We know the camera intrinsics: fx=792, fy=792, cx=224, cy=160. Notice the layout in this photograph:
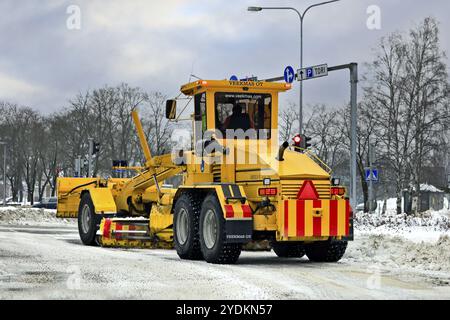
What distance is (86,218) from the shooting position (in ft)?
69.1

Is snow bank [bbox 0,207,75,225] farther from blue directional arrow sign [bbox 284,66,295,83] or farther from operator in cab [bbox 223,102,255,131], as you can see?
operator in cab [bbox 223,102,255,131]

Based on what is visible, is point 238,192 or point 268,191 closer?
point 268,191

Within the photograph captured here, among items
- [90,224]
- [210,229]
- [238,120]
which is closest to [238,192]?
[210,229]

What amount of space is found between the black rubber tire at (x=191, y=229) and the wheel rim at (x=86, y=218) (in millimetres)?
5293

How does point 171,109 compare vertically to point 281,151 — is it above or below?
above

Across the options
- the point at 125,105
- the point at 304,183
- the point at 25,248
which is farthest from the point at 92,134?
the point at 304,183

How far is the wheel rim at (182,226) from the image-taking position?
629 inches

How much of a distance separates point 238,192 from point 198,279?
10.2ft

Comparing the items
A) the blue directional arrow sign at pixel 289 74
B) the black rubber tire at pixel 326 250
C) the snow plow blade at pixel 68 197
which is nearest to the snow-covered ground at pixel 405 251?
the black rubber tire at pixel 326 250

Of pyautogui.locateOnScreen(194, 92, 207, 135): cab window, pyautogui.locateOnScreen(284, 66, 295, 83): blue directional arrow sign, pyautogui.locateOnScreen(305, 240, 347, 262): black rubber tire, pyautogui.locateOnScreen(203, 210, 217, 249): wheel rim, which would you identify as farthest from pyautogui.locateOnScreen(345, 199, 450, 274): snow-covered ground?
pyautogui.locateOnScreen(284, 66, 295, 83): blue directional arrow sign

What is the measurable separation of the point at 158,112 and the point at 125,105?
13.4ft

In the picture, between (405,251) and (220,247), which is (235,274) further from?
(405,251)

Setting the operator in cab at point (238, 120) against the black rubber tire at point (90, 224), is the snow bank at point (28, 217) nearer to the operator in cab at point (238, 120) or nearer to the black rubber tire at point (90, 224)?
the black rubber tire at point (90, 224)
